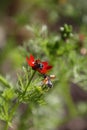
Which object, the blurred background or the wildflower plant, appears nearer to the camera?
the wildflower plant

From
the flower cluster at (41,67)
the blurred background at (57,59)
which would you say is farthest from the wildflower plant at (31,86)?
the blurred background at (57,59)

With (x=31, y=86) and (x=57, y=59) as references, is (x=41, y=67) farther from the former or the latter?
(x=57, y=59)

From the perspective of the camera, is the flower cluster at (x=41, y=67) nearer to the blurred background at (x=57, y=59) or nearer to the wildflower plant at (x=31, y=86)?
the wildflower plant at (x=31, y=86)

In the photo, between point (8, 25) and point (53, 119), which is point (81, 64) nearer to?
point (53, 119)

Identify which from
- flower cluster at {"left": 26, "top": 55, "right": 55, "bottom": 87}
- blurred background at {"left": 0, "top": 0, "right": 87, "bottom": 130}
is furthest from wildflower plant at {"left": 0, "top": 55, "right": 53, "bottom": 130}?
blurred background at {"left": 0, "top": 0, "right": 87, "bottom": 130}

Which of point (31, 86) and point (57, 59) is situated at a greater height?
point (57, 59)

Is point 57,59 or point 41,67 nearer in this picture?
point 41,67

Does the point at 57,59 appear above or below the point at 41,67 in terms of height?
above

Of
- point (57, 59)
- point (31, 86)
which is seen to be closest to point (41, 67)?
point (31, 86)

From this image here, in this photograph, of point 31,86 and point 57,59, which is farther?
point 57,59

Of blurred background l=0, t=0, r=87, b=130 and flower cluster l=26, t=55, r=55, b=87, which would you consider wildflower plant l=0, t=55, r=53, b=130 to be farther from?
blurred background l=0, t=0, r=87, b=130

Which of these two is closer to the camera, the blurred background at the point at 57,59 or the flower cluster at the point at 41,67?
the flower cluster at the point at 41,67
